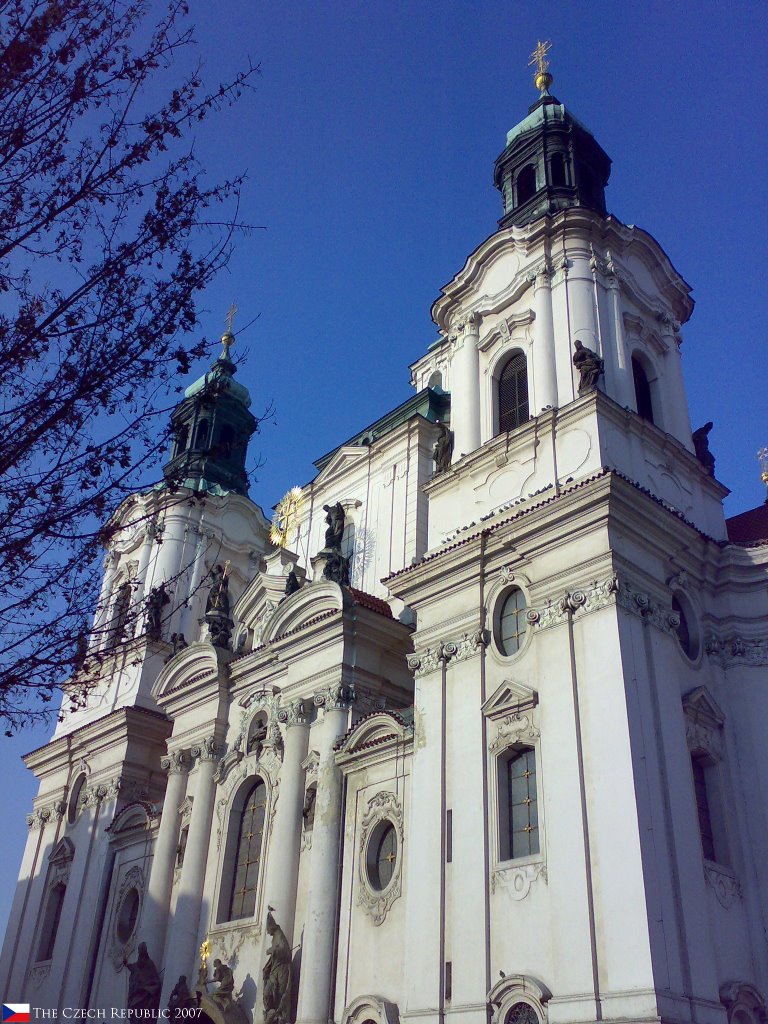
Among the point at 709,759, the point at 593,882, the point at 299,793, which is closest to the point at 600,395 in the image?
the point at 709,759

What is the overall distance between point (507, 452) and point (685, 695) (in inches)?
207

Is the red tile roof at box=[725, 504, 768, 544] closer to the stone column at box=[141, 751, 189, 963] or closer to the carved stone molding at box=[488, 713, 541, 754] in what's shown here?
the carved stone molding at box=[488, 713, 541, 754]

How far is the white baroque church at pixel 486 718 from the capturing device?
1309 cm

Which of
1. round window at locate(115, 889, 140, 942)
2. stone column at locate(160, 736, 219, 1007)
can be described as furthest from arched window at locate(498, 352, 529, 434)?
round window at locate(115, 889, 140, 942)

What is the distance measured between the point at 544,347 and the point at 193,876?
12.8 m

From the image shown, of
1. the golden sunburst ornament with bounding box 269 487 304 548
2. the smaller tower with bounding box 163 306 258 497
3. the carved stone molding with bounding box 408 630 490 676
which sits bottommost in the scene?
the carved stone molding with bounding box 408 630 490 676

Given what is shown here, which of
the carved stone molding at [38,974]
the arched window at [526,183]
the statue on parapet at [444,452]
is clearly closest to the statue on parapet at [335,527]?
the statue on parapet at [444,452]

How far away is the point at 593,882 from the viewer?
12672 millimetres

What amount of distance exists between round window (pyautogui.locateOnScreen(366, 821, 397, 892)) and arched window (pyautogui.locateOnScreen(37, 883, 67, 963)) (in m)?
11.5

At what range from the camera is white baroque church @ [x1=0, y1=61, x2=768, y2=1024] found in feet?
42.9

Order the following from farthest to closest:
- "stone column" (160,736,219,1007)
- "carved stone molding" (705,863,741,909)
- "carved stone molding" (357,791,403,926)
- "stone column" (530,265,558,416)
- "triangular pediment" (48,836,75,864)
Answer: "triangular pediment" (48,836,75,864) < "stone column" (160,736,219,1007) < "stone column" (530,265,558,416) < "carved stone molding" (357,791,403,926) < "carved stone molding" (705,863,741,909)

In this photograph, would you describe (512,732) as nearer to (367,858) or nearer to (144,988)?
(367,858)

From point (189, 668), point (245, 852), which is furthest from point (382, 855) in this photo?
point (189, 668)

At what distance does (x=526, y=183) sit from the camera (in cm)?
2334
